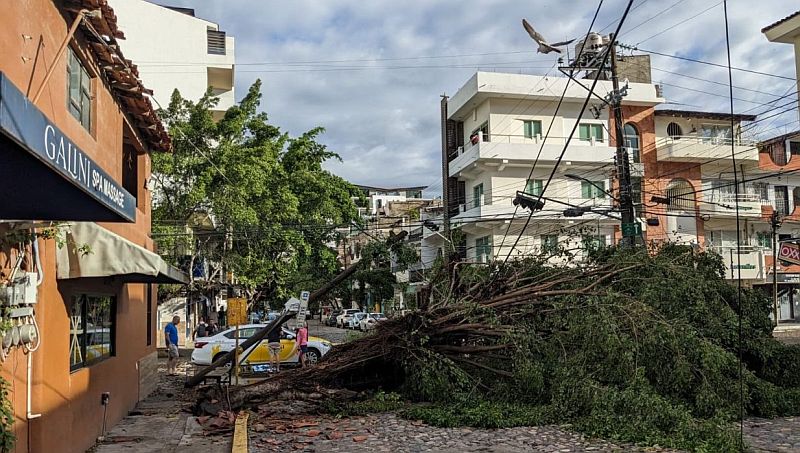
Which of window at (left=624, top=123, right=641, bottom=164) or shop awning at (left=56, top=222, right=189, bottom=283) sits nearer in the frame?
shop awning at (left=56, top=222, right=189, bottom=283)

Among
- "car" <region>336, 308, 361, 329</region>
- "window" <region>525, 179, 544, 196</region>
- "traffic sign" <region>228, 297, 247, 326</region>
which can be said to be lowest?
"car" <region>336, 308, 361, 329</region>

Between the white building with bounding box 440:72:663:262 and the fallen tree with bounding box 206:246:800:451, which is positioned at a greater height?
the white building with bounding box 440:72:663:262

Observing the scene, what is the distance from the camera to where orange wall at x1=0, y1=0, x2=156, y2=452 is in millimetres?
7129

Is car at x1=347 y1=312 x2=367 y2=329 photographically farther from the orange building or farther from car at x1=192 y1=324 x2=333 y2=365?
the orange building

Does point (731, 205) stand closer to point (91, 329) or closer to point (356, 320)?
point (356, 320)

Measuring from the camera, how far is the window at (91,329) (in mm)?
9750

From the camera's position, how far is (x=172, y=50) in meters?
38.6

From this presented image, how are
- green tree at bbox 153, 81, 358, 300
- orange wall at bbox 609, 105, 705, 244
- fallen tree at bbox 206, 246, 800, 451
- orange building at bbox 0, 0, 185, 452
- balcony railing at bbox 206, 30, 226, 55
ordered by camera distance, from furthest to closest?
1. balcony railing at bbox 206, 30, 226, 55
2. orange wall at bbox 609, 105, 705, 244
3. green tree at bbox 153, 81, 358, 300
4. fallen tree at bbox 206, 246, 800, 451
5. orange building at bbox 0, 0, 185, 452

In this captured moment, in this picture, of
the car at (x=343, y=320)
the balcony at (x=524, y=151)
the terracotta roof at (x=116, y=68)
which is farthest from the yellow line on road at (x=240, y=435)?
the car at (x=343, y=320)

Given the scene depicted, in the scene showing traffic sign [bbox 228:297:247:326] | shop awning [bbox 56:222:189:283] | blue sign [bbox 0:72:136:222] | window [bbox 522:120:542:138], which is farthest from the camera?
window [bbox 522:120:542:138]

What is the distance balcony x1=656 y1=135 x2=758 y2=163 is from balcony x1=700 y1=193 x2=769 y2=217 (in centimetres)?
207

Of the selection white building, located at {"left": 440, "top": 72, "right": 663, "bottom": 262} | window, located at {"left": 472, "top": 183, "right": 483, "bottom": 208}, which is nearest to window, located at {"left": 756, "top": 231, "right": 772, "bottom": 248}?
white building, located at {"left": 440, "top": 72, "right": 663, "bottom": 262}

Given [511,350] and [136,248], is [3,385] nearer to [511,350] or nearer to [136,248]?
[136,248]

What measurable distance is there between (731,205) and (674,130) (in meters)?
5.16
